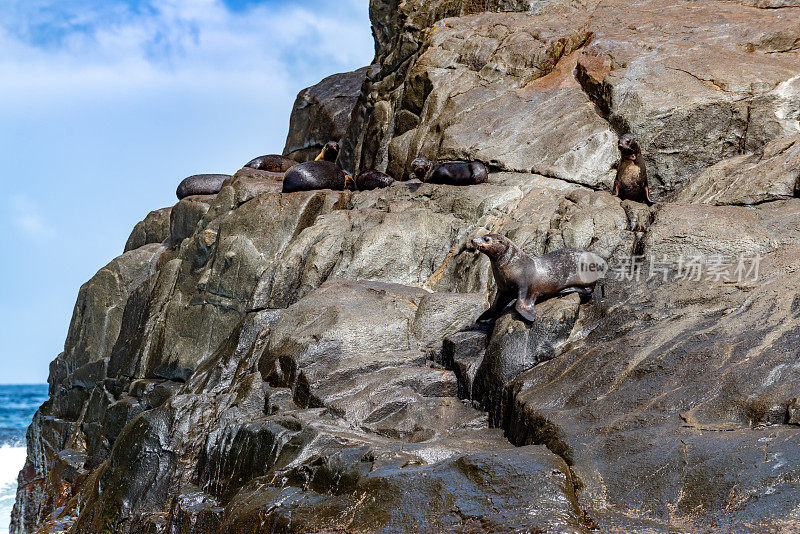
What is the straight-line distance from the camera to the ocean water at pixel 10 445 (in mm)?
22297

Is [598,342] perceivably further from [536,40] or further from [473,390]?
[536,40]

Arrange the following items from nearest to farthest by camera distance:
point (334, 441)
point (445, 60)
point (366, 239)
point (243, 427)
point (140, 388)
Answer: point (334, 441) < point (243, 427) < point (366, 239) < point (140, 388) < point (445, 60)

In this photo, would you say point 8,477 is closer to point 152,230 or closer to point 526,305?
point 152,230

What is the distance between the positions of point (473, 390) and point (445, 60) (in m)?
10.00

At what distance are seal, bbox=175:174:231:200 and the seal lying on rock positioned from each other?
10380 millimetres

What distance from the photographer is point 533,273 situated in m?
8.70

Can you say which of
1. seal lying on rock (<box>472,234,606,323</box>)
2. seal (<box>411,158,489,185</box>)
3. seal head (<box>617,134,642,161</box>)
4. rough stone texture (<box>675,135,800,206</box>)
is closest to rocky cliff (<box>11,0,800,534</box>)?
rough stone texture (<box>675,135,800,206</box>)

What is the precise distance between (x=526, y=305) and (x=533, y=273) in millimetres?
398

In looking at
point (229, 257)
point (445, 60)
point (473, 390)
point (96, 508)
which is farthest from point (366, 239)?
point (445, 60)

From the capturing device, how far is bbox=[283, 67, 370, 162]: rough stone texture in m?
22.6

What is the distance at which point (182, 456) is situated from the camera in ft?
29.4

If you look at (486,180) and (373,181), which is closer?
(486,180)

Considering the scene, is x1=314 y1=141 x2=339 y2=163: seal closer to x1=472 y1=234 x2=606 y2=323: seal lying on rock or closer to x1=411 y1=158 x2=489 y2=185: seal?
x1=411 y1=158 x2=489 y2=185: seal

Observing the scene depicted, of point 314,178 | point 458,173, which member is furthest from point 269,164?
point 458,173
